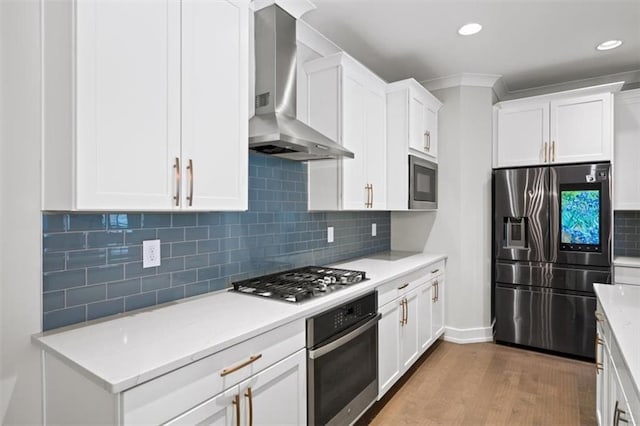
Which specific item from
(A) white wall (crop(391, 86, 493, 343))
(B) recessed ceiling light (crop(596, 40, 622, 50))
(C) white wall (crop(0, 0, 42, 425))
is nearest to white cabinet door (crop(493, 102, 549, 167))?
(A) white wall (crop(391, 86, 493, 343))

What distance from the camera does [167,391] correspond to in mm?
1134

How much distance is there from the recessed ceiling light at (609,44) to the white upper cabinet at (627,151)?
1.85 feet

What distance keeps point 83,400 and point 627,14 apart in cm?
371

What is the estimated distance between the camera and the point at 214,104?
1.64m

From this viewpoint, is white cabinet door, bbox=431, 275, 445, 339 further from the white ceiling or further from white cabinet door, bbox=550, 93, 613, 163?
the white ceiling

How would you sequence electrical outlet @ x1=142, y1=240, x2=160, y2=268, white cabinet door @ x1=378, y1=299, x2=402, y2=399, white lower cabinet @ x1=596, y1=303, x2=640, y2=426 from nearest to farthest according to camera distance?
white lower cabinet @ x1=596, y1=303, x2=640, y2=426 < electrical outlet @ x1=142, y1=240, x2=160, y2=268 < white cabinet door @ x1=378, y1=299, x2=402, y2=399

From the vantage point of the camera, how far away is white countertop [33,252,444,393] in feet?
3.60

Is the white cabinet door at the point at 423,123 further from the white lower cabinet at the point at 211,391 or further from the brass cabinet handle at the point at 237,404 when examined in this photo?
the brass cabinet handle at the point at 237,404

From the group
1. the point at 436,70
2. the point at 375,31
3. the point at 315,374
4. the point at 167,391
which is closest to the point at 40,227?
the point at 167,391

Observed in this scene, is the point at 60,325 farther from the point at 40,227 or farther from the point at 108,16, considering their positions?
the point at 108,16

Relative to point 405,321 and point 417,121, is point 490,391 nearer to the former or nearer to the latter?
point 405,321

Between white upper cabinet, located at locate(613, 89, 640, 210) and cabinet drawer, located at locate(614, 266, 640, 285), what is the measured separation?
59 cm

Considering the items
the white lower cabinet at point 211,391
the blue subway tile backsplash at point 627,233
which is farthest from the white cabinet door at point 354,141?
the blue subway tile backsplash at point 627,233

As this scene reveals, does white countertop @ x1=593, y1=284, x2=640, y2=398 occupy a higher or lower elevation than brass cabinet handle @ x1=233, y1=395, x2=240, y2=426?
higher
